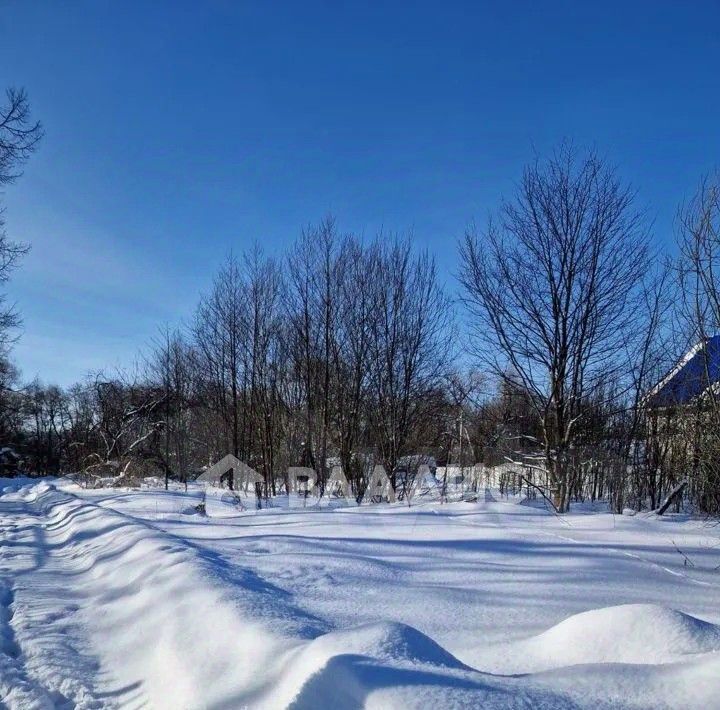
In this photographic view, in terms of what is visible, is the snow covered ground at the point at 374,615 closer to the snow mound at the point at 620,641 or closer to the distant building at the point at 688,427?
the snow mound at the point at 620,641

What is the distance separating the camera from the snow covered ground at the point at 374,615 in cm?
204

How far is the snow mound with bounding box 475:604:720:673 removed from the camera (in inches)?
90.0

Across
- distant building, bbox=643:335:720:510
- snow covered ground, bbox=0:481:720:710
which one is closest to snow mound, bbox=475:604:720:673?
snow covered ground, bbox=0:481:720:710

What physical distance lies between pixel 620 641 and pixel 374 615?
1.73 meters

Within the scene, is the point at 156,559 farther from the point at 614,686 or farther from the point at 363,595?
the point at 614,686

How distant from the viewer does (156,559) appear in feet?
17.2

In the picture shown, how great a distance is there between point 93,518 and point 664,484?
9.11 meters

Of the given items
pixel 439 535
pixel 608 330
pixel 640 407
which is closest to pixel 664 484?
pixel 640 407

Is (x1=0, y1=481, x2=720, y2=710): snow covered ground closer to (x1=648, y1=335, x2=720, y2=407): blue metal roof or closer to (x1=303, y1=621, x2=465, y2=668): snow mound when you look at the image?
(x1=303, y1=621, x2=465, y2=668): snow mound

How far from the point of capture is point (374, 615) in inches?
147

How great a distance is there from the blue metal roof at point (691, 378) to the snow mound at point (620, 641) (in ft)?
15.0

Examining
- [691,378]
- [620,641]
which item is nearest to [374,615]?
[620,641]

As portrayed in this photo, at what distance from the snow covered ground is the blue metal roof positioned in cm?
172

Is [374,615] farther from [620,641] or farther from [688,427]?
[688,427]
